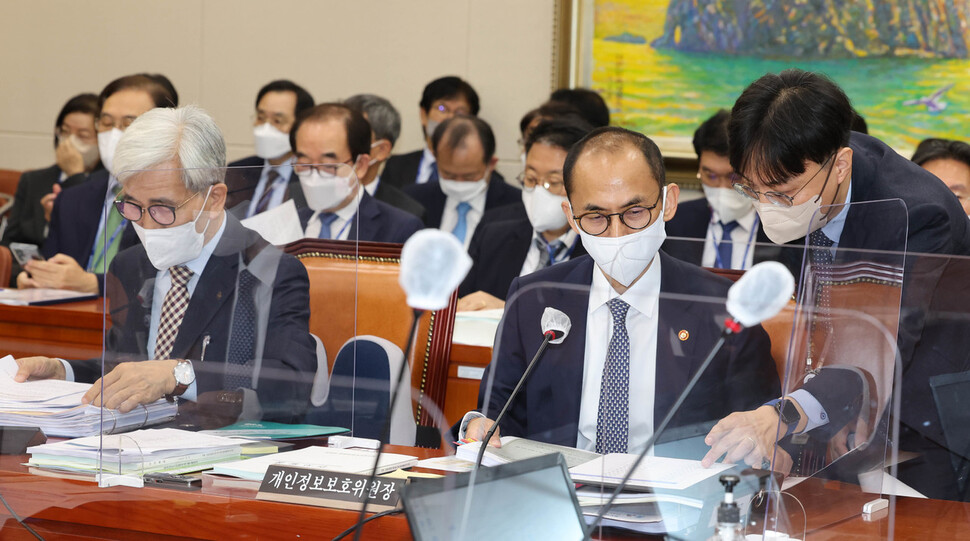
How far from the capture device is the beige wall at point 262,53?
17.5ft

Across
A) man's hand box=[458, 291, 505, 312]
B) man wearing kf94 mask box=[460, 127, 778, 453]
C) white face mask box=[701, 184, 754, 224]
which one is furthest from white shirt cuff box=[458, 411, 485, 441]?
white face mask box=[701, 184, 754, 224]

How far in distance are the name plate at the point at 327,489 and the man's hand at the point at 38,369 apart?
636 mm

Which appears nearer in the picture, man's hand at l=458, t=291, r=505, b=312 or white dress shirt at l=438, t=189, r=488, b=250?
man's hand at l=458, t=291, r=505, b=312

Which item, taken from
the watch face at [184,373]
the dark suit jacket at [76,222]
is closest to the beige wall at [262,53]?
the dark suit jacket at [76,222]

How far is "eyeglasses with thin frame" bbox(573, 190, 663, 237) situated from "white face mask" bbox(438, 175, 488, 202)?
8.02 feet

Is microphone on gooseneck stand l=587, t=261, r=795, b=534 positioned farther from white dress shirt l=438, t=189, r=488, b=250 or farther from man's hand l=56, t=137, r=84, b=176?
man's hand l=56, t=137, r=84, b=176

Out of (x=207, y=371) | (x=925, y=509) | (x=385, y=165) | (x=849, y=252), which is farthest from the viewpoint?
(x=385, y=165)

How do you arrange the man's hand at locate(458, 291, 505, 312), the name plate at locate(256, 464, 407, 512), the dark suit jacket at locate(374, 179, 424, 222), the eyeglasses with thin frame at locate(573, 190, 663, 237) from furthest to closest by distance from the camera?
the dark suit jacket at locate(374, 179, 424, 222), the man's hand at locate(458, 291, 505, 312), the eyeglasses with thin frame at locate(573, 190, 663, 237), the name plate at locate(256, 464, 407, 512)

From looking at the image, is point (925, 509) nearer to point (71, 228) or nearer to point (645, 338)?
point (645, 338)

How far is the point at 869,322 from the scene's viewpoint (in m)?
1.23

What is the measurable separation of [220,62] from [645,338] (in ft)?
17.0

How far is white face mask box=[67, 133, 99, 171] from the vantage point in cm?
454

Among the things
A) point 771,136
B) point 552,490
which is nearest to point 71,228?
point 771,136

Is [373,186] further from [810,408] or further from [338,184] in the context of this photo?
[810,408]
